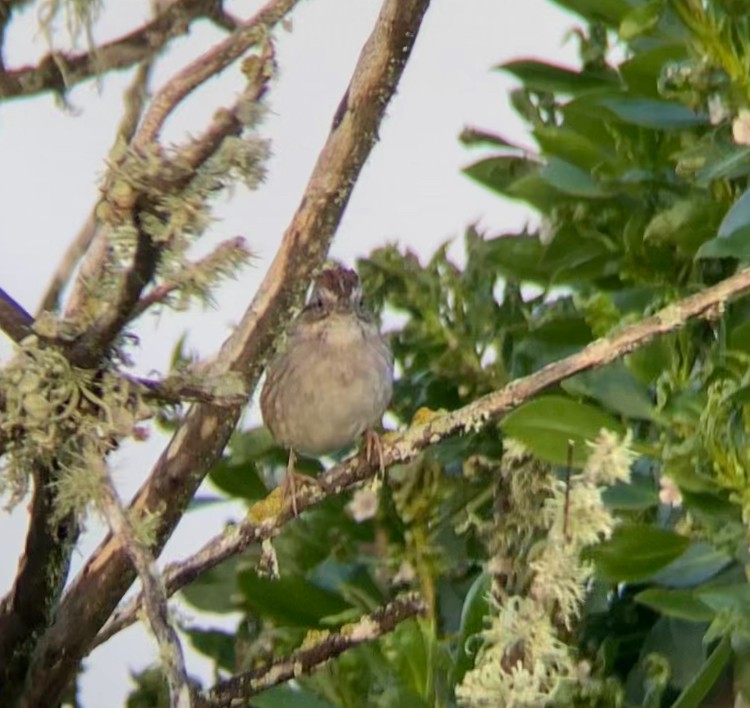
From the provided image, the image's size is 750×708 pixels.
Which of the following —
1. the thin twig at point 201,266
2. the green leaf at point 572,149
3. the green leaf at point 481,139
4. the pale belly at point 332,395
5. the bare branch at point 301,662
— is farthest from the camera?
the pale belly at point 332,395

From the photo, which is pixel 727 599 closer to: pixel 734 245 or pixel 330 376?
pixel 734 245

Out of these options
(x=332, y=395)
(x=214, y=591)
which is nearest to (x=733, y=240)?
(x=214, y=591)

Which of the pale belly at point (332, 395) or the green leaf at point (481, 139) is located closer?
the green leaf at point (481, 139)

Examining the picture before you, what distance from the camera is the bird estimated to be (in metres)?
1.55

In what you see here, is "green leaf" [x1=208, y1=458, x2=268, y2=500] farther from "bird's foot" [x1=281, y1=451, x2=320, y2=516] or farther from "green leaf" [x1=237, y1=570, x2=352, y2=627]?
"green leaf" [x1=237, y1=570, x2=352, y2=627]

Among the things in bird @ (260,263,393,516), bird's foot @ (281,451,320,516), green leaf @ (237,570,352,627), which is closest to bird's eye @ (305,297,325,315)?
bird @ (260,263,393,516)

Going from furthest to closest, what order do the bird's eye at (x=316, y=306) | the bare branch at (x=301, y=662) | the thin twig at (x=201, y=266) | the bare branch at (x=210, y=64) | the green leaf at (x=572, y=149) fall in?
the bird's eye at (x=316, y=306), the green leaf at (x=572, y=149), the bare branch at (x=301, y=662), the bare branch at (x=210, y=64), the thin twig at (x=201, y=266)

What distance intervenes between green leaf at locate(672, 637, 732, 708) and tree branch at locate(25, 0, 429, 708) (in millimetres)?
334

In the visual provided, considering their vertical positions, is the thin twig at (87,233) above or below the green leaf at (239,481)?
above

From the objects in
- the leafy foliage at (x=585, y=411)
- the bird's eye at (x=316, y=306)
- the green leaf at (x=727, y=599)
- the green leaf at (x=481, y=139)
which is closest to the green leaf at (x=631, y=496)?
the leafy foliage at (x=585, y=411)

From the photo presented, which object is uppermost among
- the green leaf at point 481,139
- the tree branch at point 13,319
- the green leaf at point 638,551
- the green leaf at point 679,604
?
the green leaf at point 481,139

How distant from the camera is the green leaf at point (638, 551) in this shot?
105cm

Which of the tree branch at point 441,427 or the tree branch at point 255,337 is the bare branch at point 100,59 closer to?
the tree branch at point 255,337

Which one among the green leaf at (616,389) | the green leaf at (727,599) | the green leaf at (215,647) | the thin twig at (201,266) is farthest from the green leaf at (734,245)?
the green leaf at (215,647)
